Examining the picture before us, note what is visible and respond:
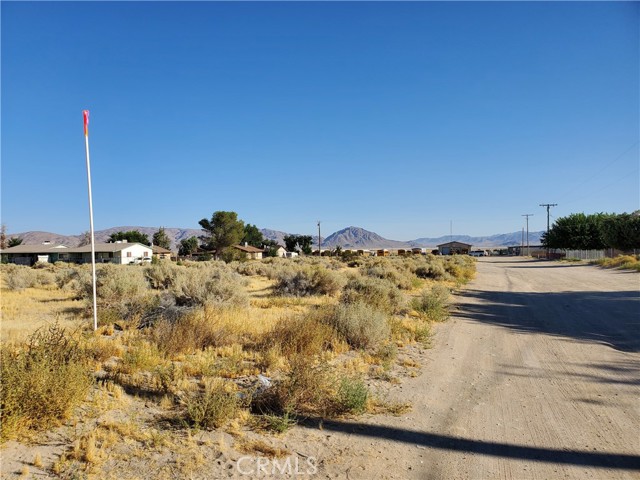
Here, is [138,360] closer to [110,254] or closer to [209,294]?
[209,294]

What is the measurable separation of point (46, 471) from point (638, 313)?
52.5 feet

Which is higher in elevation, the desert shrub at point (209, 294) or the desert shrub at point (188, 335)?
the desert shrub at point (209, 294)

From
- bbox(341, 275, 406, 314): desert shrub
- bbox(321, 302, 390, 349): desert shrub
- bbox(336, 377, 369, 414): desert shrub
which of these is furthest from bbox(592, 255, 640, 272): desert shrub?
bbox(336, 377, 369, 414): desert shrub

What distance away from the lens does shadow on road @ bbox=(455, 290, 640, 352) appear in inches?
414

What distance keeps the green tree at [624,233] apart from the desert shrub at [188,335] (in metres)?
54.4

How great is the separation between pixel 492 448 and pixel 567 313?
1125cm

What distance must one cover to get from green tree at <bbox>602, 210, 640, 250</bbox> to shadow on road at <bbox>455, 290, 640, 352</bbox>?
119 feet

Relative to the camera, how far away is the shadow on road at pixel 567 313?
10.5 meters

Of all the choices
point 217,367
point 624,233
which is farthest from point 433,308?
point 624,233

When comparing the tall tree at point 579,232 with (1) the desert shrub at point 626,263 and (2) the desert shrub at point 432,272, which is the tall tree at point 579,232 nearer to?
(1) the desert shrub at point 626,263

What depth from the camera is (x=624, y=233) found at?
1934 inches

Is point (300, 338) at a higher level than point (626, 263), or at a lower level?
higher

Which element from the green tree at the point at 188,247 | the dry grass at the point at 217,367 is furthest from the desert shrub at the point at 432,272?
the green tree at the point at 188,247

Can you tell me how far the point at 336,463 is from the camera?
4.29 m
